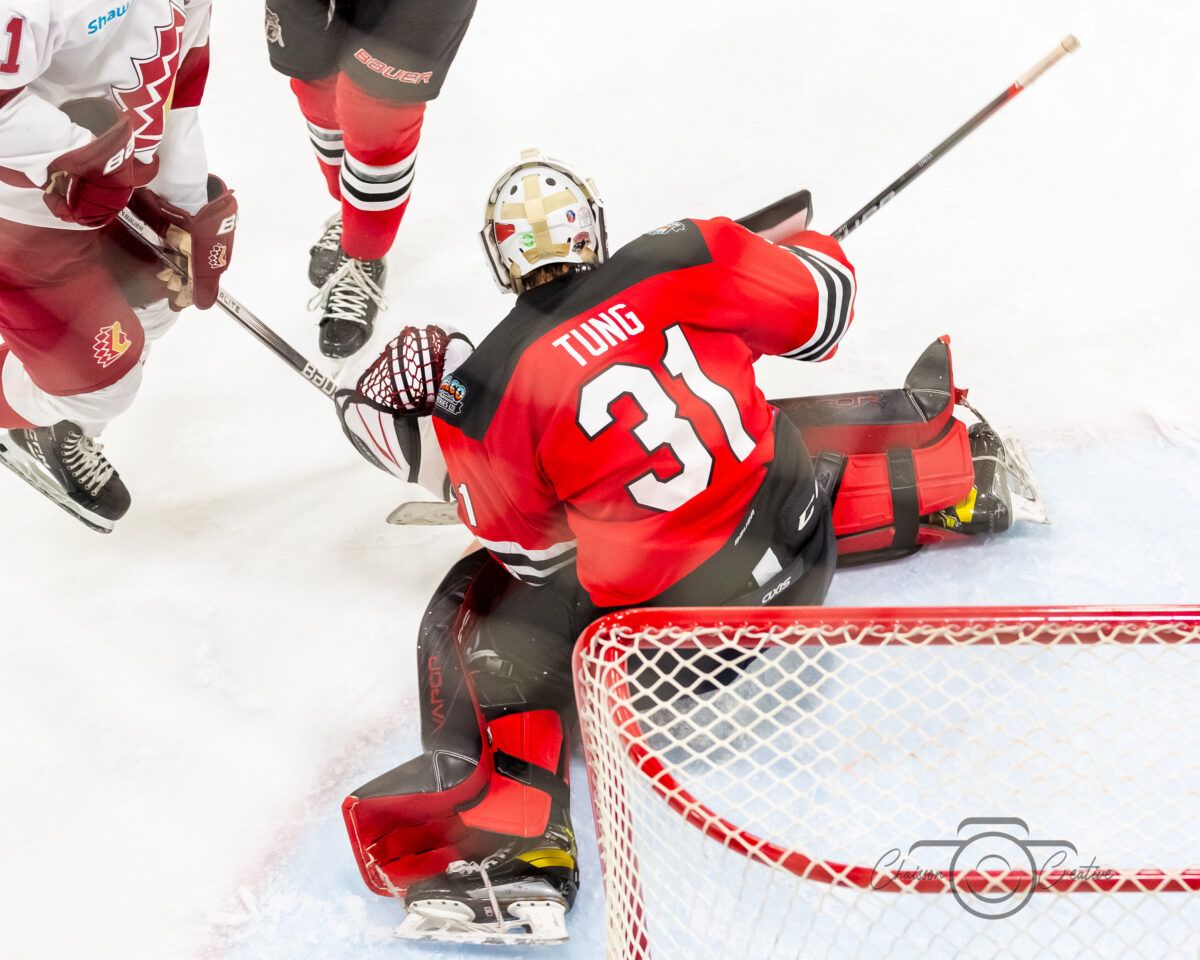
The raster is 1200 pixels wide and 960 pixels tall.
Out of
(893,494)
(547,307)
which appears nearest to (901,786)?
(893,494)

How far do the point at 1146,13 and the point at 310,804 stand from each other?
11.2ft

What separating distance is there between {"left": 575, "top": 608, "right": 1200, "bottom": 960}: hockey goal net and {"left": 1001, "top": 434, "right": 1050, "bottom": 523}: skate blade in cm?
39

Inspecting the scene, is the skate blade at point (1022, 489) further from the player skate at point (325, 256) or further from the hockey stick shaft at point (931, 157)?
the player skate at point (325, 256)

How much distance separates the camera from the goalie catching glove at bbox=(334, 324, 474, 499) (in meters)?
1.97

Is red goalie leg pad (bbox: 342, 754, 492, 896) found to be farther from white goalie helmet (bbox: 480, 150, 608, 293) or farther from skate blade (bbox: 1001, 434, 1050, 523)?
skate blade (bbox: 1001, 434, 1050, 523)

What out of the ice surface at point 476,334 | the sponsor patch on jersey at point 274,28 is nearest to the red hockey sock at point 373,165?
the sponsor patch on jersey at point 274,28

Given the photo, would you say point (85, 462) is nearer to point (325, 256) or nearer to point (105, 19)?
point (325, 256)

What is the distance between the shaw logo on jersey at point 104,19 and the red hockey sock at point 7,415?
0.83 m

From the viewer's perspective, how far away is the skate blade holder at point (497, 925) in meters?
1.83

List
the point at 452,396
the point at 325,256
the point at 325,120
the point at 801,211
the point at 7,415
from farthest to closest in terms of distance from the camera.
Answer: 1. the point at 325,256
2. the point at 325,120
3. the point at 7,415
4. the point at 801,211
5. the point at 452,396

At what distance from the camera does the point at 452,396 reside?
1.82 meters

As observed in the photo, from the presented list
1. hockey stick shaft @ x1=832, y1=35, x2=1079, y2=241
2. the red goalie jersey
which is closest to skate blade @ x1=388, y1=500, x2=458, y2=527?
the red goalie jersey

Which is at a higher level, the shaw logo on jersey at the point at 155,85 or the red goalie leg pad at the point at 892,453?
the shaw logo on jersey at the point at 155,85

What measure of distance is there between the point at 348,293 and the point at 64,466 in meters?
0.79
